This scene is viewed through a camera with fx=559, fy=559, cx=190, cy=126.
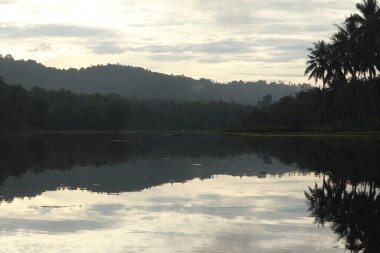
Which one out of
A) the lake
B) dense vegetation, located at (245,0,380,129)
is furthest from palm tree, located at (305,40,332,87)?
the lake

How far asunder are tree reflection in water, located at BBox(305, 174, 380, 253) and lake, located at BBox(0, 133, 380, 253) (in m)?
0.03

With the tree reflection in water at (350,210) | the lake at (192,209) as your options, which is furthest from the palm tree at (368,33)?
the tree reflection in water at (350,210)

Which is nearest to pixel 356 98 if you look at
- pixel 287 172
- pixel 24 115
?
pixel 287 172

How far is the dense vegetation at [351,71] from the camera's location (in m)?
73.6

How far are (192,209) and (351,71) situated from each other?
68.4 metres

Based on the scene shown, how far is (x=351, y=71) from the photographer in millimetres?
80750

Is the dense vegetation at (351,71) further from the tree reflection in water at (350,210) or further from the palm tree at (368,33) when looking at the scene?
the tree reflection in water at (350,210)

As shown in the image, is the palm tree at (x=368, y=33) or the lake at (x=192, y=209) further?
the palm tree at (x=368, y=33)

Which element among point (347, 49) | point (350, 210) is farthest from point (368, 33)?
point (350, 210)

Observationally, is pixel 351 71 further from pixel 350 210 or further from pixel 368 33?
pixel 350 210

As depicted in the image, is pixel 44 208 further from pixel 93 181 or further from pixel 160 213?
pixel 93 181

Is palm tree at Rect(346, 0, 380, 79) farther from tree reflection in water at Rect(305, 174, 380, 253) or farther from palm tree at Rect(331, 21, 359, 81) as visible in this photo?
tree reflection in water at Rect(305, 174, 380, 253)

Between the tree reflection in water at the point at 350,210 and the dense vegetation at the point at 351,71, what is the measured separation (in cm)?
5321

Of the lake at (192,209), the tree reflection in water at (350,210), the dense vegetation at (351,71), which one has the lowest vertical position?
the lake at (192,209)
